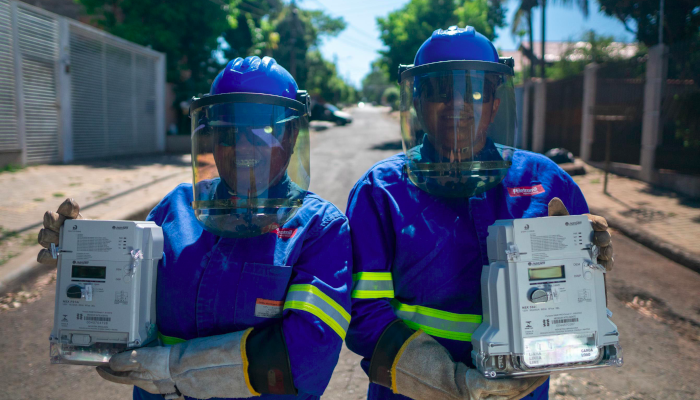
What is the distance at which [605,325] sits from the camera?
4.51 ft

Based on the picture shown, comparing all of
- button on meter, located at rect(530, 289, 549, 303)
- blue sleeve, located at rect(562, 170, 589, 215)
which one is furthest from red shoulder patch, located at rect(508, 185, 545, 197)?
button on meter, located at rect(530, 289, 549, 303)

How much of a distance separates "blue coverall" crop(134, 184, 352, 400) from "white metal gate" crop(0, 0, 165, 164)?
9.93m

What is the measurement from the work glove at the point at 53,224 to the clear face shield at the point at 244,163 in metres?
0.33

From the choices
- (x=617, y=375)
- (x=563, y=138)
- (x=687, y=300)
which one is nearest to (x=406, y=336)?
(x=617, y=375)

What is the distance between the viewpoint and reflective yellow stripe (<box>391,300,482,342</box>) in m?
1.51

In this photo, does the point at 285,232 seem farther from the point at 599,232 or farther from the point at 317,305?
the point at 599,232

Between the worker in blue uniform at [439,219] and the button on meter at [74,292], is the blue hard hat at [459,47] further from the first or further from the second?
the button on meter at [74,292]

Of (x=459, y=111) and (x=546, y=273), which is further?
(x=459, y=111)

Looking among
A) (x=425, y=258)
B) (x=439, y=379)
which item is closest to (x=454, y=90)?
(x=425, y=258)

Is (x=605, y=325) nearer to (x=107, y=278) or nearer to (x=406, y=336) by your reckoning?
(x=406, y=336)

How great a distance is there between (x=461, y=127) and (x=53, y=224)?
123cm

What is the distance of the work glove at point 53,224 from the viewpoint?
1.45 meters

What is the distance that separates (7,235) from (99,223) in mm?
5031

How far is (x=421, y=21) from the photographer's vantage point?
19.4m
